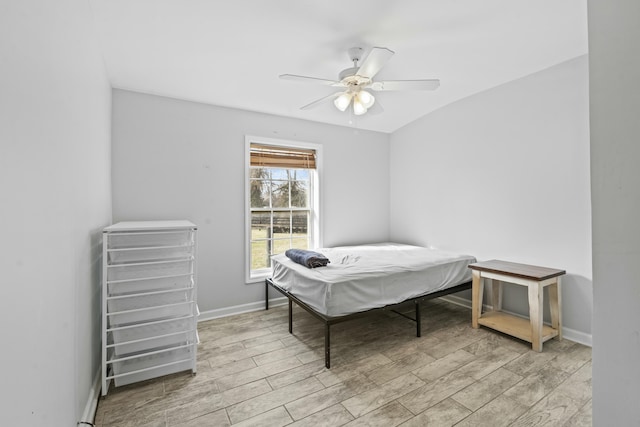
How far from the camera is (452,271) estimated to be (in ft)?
10.5

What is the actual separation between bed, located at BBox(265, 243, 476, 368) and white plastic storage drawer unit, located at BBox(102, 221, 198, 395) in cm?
97

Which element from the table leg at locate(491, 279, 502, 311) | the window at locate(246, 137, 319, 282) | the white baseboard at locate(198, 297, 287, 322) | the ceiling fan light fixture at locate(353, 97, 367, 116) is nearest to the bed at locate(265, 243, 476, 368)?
the white baseboard at locate(198, 297, 287, 322)

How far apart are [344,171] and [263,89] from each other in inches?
67.5

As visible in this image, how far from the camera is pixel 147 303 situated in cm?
218

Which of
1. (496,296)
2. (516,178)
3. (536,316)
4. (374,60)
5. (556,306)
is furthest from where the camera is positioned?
(496,296)

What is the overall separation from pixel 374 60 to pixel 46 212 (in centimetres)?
204

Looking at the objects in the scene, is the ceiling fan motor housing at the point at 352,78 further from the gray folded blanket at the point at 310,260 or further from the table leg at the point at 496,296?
the table leg at the point at 496,296

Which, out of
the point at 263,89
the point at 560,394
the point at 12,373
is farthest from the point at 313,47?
the point at 560,394

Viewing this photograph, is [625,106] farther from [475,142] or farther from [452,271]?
[475,142]

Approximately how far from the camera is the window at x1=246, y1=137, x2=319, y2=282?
3.69m

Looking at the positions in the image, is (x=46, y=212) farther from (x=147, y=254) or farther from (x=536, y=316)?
(x=536, y=316)

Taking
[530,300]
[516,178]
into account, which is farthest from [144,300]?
[516,178]

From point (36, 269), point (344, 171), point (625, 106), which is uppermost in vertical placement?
point (344, 171)

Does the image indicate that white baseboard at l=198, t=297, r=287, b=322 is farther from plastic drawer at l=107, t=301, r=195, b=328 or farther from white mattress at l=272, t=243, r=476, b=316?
plastic drawer at l=107, t=301, r=195, b=328
